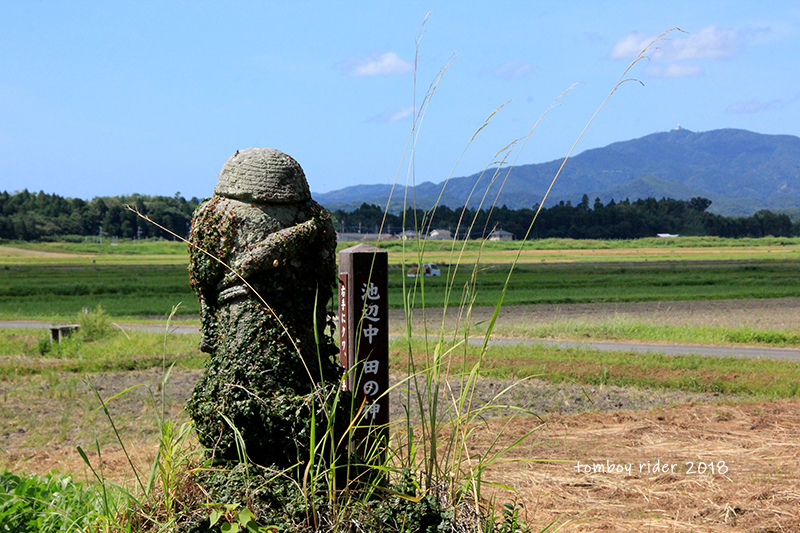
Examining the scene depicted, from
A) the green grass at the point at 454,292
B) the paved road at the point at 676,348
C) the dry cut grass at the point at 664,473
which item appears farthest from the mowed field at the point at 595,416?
the green grass at the point at 454,292

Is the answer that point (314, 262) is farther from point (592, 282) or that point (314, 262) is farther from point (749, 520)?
point (592, 282)

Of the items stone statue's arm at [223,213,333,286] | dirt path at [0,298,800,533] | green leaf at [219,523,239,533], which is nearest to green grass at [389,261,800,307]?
dirt path at [0,298,800,533]

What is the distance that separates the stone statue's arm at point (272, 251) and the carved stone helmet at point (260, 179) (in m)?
0.24

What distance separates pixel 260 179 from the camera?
3498 millimetres

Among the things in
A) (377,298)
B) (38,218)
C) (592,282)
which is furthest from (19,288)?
(38,218)

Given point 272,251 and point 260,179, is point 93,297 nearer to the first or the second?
point 260,179

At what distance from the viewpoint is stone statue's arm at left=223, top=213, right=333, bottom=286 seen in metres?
3.32

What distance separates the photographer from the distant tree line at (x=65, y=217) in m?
91.5

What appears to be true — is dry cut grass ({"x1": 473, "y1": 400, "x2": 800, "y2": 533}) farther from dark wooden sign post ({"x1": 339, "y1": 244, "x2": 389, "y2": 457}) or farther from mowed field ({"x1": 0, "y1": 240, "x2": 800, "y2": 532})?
dark wooden sign post ({"x1": 339, "y1": 244, "x2": 389, "y2": 457})

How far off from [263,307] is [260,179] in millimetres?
731

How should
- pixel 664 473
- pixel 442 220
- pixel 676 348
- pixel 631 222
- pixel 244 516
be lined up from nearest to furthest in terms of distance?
pixel 244 516
pixel 664 473
pixel 676 348
pixel 442 220
pixel 631 222

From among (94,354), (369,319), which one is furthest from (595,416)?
(94,354)

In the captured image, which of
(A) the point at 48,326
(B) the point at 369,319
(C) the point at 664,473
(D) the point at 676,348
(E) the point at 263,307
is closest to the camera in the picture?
(E) the point at 263,307

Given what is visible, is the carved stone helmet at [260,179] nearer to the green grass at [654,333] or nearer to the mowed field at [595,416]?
the mowed field at [595,416]
